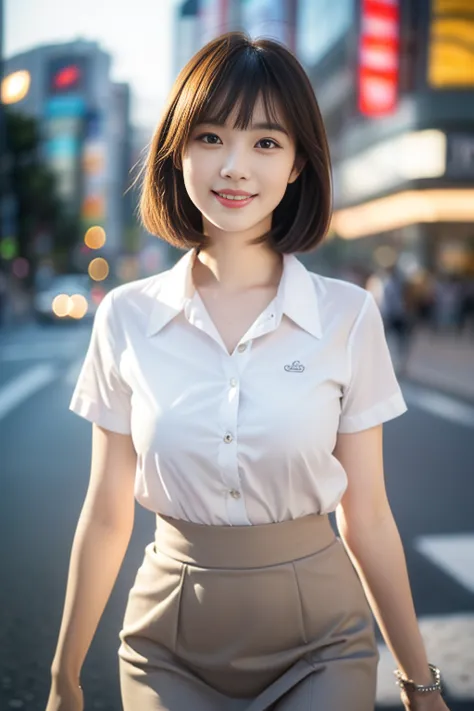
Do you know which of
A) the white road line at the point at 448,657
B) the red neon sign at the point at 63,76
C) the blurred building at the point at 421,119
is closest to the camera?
the white road line at the point at 448,657

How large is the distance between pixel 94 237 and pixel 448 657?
91148 mm

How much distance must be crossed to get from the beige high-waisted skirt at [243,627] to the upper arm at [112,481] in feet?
0.57

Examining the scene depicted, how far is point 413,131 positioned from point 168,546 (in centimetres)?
4114

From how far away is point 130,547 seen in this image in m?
6.13

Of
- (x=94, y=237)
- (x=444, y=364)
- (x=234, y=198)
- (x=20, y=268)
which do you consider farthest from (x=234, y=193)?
(x=94, y=237)

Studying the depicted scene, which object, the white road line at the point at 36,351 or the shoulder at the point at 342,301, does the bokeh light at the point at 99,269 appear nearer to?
the white road line at the point at 36,351

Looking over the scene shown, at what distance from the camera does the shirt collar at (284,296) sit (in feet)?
6.81

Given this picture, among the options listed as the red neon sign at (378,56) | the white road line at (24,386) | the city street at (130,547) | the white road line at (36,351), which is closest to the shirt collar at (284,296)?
the city street at (130,547)

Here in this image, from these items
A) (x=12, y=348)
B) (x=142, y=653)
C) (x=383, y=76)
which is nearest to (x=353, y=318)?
(x=142, y=653)

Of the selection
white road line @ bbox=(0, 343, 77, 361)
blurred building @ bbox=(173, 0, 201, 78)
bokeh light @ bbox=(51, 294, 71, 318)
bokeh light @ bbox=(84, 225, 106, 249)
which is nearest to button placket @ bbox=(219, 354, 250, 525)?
white road line @ bbox=(0, 343, 77, 361)

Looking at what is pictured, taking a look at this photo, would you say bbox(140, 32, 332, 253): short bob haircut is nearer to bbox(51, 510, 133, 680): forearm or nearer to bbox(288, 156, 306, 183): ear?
bbox(288, 156, 306, 183): ear

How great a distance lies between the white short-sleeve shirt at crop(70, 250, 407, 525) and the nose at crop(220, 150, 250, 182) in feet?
0.75

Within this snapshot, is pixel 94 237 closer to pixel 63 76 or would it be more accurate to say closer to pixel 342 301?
pixel 63 76

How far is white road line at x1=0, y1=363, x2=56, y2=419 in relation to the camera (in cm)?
1352
